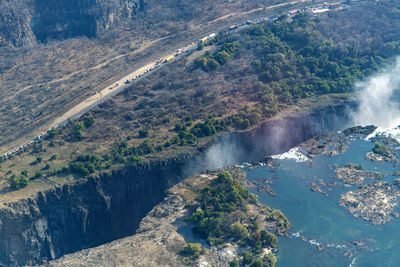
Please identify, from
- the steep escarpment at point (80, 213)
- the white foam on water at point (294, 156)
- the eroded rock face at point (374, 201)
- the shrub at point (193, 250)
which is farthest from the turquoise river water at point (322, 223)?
the steep escarpment at point (80, 213)

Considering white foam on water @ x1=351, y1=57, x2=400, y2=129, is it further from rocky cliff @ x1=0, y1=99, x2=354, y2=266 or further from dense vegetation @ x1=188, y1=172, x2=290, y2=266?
dense vegetation @ x1=188, y1=172, x2=290, y2=266

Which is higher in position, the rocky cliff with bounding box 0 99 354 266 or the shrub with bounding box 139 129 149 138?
the shrub with bounding box 139 129 149 138

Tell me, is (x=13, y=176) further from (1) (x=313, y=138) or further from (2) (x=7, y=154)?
(1) (x=313, y=138)

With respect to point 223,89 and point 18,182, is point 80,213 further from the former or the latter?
point 223,89

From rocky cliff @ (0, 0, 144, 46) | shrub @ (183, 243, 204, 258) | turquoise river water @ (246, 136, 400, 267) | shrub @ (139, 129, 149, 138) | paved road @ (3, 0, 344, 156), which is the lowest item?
turquoise river water @ (246, 136, 400, 267)

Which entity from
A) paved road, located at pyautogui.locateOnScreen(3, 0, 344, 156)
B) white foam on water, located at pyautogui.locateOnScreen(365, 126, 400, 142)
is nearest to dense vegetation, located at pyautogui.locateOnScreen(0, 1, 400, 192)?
paved road, located at pyautogui.locateOnScreen(3, 0, 344, 156)

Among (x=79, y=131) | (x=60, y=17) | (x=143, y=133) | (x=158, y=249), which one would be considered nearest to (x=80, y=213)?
(x=158, y=249)
